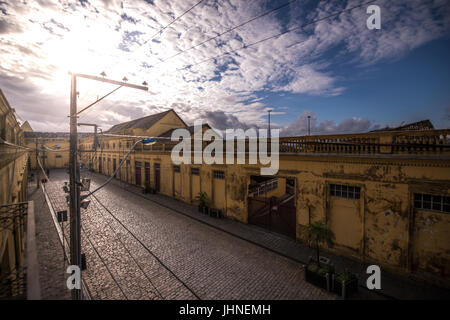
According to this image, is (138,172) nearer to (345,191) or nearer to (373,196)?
(345,191)

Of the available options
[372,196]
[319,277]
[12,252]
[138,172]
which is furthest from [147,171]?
[372,196]

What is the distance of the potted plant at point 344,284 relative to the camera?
7414mm

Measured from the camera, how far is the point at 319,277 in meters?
8.05

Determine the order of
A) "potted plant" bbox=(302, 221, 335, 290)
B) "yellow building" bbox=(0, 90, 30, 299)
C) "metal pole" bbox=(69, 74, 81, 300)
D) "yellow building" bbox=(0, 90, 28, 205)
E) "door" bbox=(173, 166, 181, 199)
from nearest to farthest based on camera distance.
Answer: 1. "yellow building" bbox=(0, 90, 30, 299)
2. "yellow building" bbox=(0, 90, 28, 205)
3. "metal pole" bbox=(69, 74, 81, 300)
4. "potted plant" bbox=(302, 221, 335, 290)
5. "door" bbox=(173, 166, 181, 199)

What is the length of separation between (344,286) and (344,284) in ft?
0.22

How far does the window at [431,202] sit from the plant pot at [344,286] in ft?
12.8

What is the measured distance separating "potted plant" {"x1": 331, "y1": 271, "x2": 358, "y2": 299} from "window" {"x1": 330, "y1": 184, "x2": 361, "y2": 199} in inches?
142

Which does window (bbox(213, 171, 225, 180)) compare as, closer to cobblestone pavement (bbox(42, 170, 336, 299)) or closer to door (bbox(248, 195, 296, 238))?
door (bbox(248, 195, 296, 238))

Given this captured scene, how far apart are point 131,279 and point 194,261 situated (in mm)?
2766

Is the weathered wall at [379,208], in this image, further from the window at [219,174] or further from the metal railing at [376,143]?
the window at [219,174]

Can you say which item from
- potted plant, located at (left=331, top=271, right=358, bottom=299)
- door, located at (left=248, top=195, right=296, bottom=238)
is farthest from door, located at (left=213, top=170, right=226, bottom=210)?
potted plant, located at (left=331, top=271, right=358, bottom=299)

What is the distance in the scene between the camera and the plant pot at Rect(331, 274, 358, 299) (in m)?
7.41

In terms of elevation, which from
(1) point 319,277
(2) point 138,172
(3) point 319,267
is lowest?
(1) point 319,277

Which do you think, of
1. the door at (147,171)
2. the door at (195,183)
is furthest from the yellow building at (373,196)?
the door at (147,171)
